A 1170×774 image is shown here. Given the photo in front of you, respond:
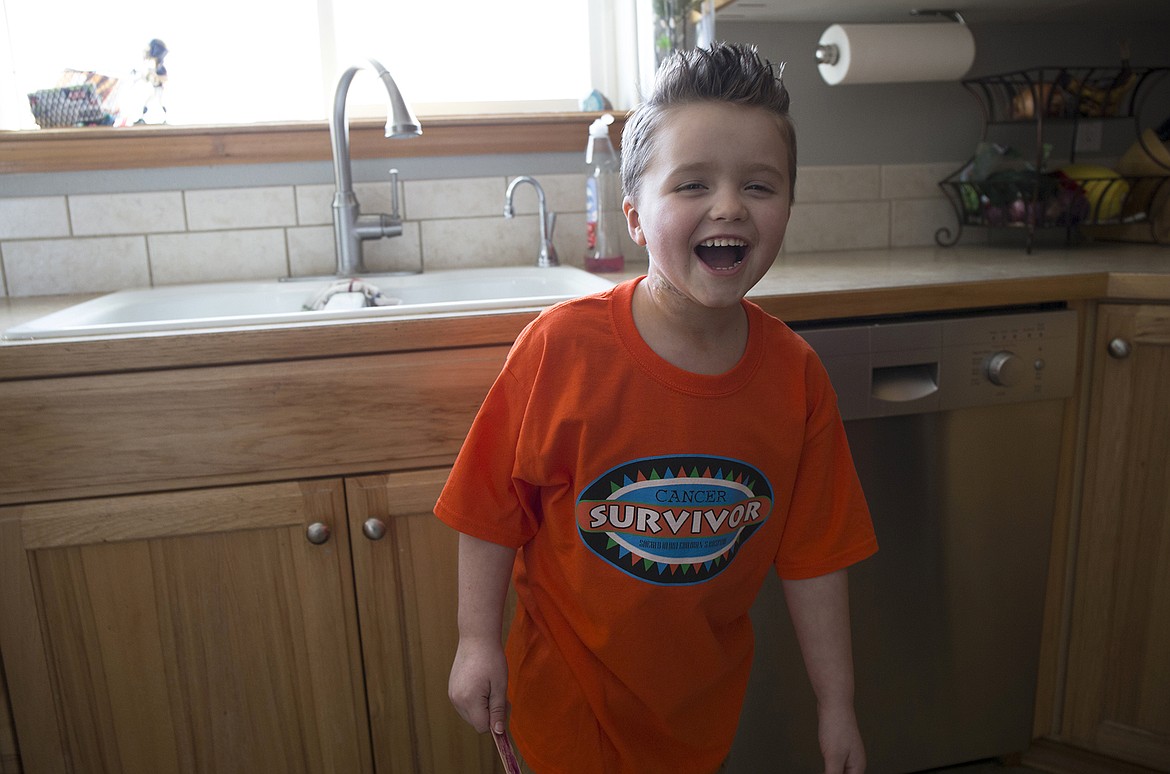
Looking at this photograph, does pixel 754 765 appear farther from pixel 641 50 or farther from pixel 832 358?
pixel 641 50

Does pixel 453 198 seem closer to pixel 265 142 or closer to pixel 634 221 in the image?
pixel 265 142

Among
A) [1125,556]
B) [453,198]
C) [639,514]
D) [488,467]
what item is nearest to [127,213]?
[453,198]

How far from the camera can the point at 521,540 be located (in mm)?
928

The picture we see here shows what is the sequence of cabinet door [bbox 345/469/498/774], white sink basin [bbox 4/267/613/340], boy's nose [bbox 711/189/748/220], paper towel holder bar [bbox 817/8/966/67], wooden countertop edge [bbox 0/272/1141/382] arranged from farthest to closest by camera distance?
paper towel holder bar [bbox 817/8/966/67], white sink basin [bbox 4/267/613/340], cabinet door [bbox 345/469/498/774], wooden countertop edge [bbox 0/272/1141/382], boy's nose [bbox 711/189/748/220]

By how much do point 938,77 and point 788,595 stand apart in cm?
126

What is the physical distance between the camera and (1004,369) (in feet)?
4.39

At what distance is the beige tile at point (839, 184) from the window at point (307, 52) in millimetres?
427

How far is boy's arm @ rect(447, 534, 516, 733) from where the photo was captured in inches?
35.3

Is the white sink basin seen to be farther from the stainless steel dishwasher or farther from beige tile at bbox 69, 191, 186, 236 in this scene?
the stainless steel dishwasher

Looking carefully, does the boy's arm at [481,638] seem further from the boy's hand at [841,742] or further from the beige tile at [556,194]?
the beige tile at [556,194]

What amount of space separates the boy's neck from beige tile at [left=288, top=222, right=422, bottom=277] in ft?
3.17

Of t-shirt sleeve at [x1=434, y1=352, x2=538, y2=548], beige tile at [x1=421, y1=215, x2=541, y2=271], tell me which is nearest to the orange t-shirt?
t-shirt sleeve at [x1=434, y1=352, x2=538, y2=548]

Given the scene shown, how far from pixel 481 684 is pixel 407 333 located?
47cm

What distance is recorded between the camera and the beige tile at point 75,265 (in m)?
1.63
